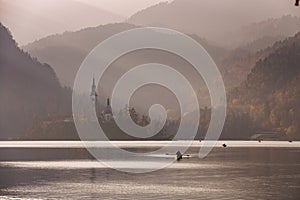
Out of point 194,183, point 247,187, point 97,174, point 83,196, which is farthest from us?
point 97,174

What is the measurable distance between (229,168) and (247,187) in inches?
1783

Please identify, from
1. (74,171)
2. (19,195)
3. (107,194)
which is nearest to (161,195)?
(107,194)

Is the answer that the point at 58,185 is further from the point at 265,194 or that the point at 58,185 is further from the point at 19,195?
the point at 265,194

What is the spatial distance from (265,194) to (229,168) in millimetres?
55099

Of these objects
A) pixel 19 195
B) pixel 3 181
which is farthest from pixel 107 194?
pixel 3 181

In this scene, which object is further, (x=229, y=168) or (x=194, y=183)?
(x=229, y=168)

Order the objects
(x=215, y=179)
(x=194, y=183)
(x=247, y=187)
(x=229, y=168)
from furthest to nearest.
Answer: (x=229, y=168) < (x=215, y=179) < (x=194, y=183) < (x=247, y=187)

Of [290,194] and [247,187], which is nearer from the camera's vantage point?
[290,194]

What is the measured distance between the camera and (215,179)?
11375 cm

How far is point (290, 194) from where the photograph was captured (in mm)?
87812

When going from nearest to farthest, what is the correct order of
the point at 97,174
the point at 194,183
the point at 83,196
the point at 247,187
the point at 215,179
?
→ the point at 83,196
the point at 247,187
the point at 194,183
the point at 215,179
the point at 97,174

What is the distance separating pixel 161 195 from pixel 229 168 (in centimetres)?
5884

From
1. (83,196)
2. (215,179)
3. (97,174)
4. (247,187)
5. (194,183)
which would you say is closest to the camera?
(83,196)

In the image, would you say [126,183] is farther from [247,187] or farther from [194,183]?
[247,187]
